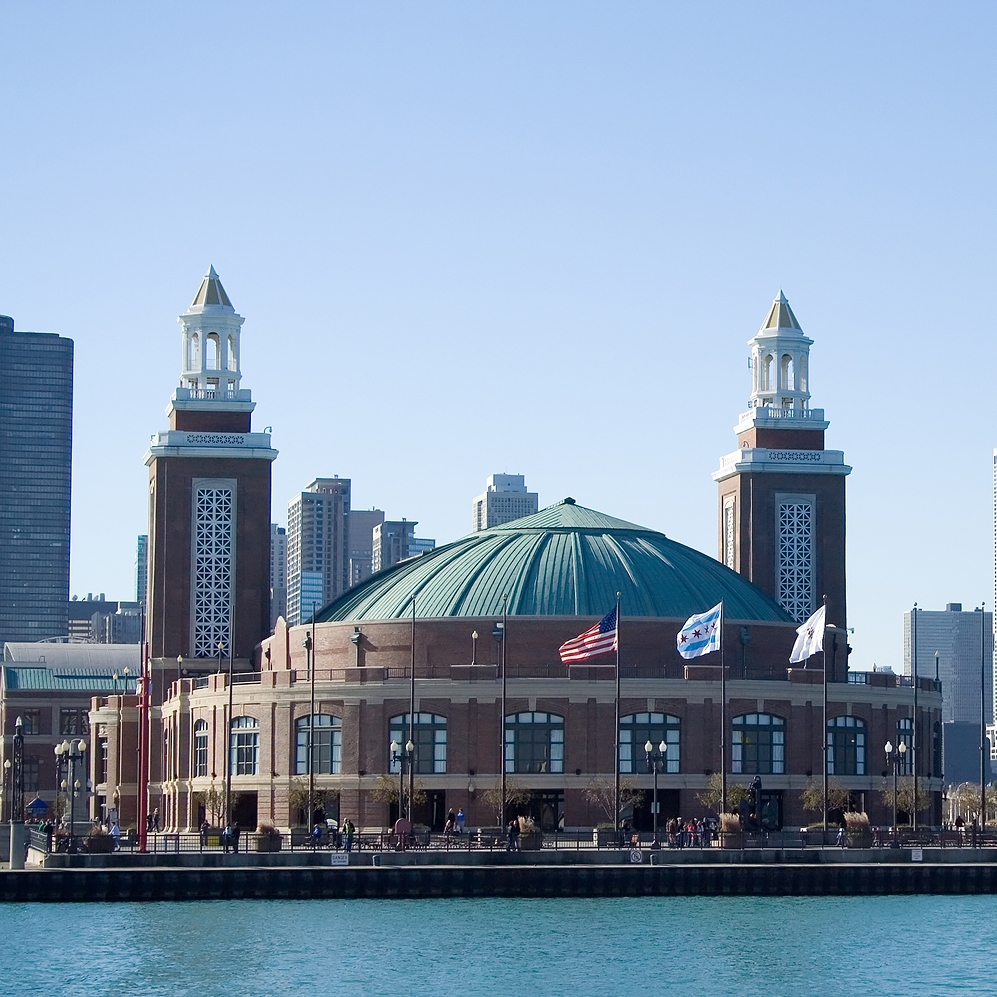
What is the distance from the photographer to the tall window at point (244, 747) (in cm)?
13450

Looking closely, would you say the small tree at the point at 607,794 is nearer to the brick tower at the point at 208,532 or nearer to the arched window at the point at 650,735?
the arched window at the point at 650,735

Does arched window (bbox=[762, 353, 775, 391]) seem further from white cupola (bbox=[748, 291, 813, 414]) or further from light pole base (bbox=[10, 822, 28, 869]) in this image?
light pole base (bbox=[10, 822, 28, 869])

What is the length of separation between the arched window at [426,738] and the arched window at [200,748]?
14.9 metres

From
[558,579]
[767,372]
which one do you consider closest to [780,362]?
[767,372]

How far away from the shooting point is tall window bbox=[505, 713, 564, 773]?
129m

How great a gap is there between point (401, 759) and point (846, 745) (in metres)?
26.7

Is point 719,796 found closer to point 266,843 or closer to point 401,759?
point 401,759

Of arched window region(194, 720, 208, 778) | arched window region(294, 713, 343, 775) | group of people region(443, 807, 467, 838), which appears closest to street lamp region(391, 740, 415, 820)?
group of people region(443, 807, 467, 838)

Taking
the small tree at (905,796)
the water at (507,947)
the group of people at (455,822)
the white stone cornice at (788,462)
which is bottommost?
the water at (507,947)

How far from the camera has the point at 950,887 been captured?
100 meters

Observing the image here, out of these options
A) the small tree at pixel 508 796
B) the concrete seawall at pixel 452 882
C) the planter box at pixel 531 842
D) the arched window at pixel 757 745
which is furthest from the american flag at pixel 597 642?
the concrete seawall at pixel 452 882

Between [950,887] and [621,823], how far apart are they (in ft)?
74.8

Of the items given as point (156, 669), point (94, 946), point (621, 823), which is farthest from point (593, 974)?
point (156, 669)

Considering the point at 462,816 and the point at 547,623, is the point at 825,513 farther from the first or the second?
the point at 462,816
